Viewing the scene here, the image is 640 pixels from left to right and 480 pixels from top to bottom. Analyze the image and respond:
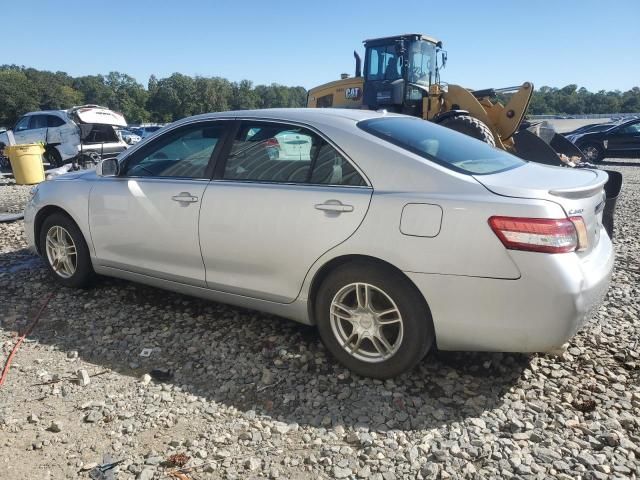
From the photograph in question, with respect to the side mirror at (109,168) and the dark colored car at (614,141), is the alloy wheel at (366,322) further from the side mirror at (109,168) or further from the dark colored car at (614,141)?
the dark colored car at (614,141)

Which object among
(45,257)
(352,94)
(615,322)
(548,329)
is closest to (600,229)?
(548,329)

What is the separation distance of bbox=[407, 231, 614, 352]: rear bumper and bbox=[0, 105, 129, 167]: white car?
13929 mm

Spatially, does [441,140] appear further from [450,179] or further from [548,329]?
[548,329]

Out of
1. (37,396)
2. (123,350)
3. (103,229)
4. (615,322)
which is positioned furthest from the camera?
(103,229)

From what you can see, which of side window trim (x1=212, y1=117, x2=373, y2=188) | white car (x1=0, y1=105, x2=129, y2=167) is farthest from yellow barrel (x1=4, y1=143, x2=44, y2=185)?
side window trim (x1=212, y1=117, x2=373, y2=188)

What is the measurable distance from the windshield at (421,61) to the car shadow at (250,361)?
8.27 meters

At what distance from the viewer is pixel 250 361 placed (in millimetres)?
3301

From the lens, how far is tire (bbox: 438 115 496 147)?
27.9ft

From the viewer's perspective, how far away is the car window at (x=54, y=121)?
49.6ft

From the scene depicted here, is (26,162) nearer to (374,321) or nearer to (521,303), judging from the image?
(374,321)

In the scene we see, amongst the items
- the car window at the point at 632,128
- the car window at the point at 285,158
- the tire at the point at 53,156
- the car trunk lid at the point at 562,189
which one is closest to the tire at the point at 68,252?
the car window at the point at 285,158

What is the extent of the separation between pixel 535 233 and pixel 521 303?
35 cm

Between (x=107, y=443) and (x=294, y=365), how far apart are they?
3.85 ft

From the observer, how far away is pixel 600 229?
9.95 ft
